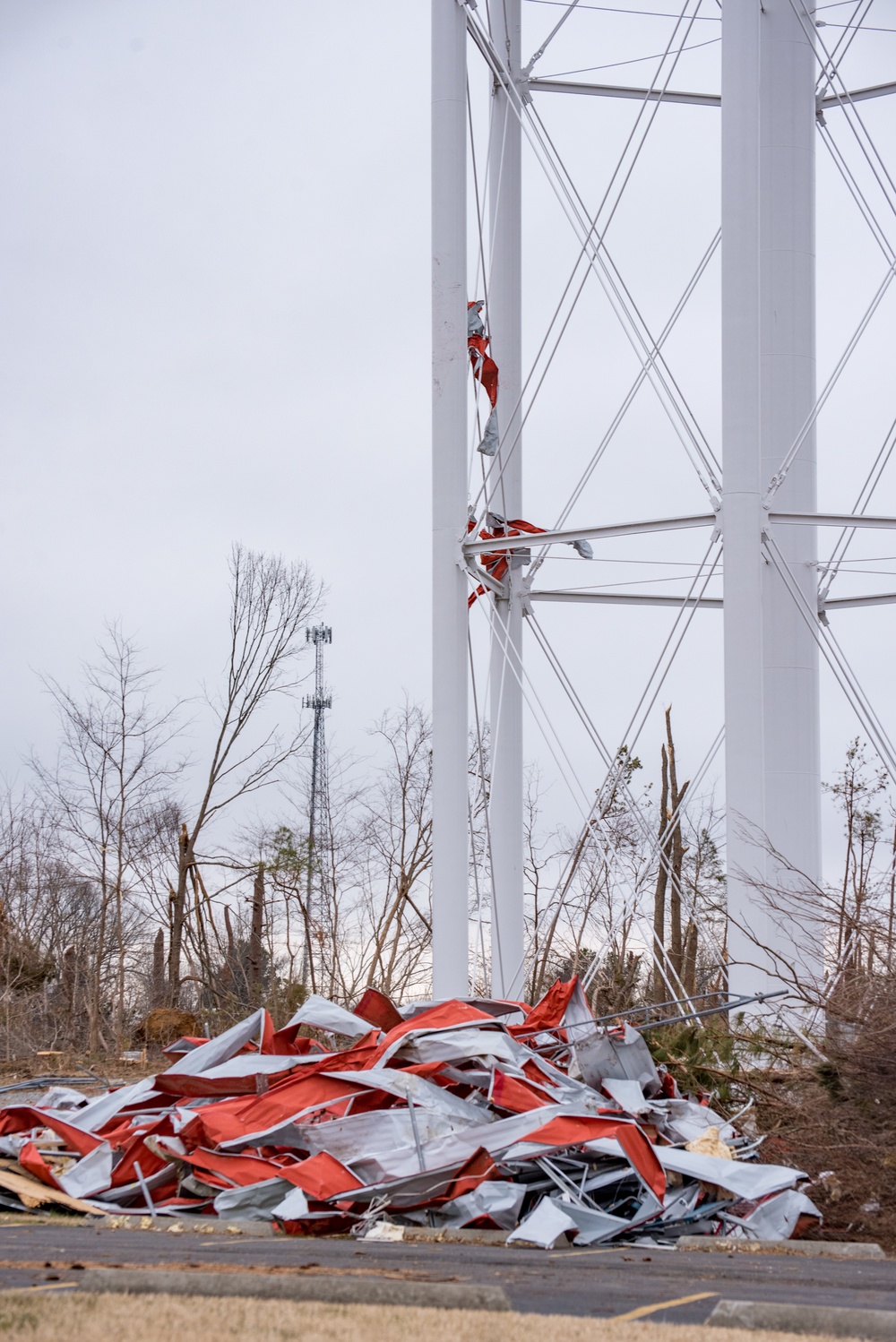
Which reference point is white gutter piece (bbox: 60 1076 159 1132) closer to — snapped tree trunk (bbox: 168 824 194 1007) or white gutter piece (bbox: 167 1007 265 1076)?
white gutter piece (bbox: 167 1007 265 1076)

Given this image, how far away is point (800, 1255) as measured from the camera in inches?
307

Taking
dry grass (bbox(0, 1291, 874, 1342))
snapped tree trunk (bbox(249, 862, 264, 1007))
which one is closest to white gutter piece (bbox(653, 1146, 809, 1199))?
dry grass (bbox(0, 1291, 874, 1342))

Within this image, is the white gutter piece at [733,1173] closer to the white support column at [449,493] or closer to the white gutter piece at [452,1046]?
the white gutter piece at [452,1046]

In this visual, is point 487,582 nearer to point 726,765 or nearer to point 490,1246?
point 726,765

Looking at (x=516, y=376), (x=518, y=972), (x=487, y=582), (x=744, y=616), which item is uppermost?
(x=516, y=376)

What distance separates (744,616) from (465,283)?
539 centimetres

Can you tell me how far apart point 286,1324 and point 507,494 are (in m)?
13.3

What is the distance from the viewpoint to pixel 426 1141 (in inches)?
364

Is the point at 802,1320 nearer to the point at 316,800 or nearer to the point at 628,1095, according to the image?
the point at 628,1095

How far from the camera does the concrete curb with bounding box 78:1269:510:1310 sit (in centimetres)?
556

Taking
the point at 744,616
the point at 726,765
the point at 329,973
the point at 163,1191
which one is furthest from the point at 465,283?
the point at 329,973

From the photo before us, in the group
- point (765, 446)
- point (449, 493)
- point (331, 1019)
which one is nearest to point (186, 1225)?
point (331, 1019)

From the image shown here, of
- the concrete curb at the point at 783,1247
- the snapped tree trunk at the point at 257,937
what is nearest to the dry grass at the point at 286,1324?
the concrete curb at the point at 783,1247

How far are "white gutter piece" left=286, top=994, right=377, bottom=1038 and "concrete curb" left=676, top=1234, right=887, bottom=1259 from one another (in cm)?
412
